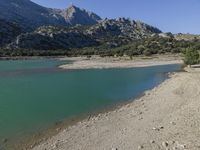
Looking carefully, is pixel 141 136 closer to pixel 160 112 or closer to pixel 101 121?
pixel 101 121

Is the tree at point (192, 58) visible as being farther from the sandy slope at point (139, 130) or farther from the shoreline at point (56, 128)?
the shoreline at point (56, 128)

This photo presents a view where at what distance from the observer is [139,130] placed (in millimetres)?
30672

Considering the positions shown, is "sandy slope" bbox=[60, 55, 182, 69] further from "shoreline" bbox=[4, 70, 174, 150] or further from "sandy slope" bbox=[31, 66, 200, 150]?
"sandy slope" bbox=[31, 66, 200, 150]

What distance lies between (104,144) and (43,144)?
520 cm

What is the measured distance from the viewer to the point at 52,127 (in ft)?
115

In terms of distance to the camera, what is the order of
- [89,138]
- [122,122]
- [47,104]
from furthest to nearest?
[47,104] < [122,122] < [89,138]

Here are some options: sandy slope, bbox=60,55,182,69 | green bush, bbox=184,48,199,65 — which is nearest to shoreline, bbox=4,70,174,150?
green bush, bbox=184,48,199,65

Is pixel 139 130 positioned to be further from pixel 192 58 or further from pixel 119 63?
pixel 119 63

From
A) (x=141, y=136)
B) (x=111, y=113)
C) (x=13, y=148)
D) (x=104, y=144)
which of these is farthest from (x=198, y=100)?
(x=13, y=148)

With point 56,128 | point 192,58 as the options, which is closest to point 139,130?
point 56,128

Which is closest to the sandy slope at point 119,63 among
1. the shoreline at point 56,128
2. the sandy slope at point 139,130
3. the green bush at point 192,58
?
the green bush at point 192,58

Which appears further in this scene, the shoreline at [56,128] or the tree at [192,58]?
the tree at [192,58]

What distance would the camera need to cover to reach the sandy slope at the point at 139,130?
2639cm

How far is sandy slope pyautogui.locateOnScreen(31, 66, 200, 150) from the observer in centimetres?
2639
